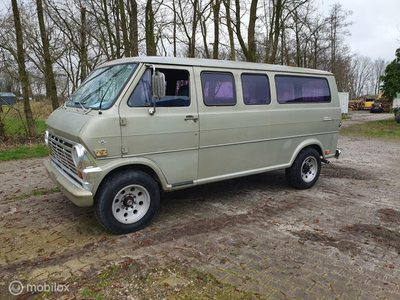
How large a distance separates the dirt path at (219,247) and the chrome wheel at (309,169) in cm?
42

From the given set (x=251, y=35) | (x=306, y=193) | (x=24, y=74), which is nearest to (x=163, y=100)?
(x=306, y=193)

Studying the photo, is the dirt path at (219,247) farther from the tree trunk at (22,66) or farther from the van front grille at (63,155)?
the tree trunk at (22,66)

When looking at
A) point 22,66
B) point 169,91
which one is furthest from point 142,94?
point 22,66

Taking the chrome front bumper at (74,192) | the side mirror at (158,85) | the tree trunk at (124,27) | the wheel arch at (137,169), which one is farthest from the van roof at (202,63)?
the tree trunk at (124,27)

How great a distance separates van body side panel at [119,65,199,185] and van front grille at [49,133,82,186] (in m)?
0.74

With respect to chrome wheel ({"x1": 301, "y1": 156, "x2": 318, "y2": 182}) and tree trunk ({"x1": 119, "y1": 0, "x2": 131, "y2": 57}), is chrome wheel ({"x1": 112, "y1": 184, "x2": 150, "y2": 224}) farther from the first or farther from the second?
tree trunk ({"x1": 119, "y1": 0, "x2": 131, "y2": 57})

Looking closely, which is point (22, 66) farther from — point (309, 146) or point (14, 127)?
point (309, 146)

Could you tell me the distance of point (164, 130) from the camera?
13.4 feet

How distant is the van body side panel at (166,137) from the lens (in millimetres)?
3838

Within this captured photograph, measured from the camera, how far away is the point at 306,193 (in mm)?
5812

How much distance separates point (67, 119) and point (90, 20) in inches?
663

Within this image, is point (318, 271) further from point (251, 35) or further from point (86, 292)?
point (251, 35)

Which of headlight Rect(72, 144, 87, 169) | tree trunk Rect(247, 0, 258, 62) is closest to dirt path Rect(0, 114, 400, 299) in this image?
headlight Rect(72, 144, 87, 169)

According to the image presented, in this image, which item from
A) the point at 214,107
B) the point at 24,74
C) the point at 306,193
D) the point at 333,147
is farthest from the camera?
the point at 24,74
